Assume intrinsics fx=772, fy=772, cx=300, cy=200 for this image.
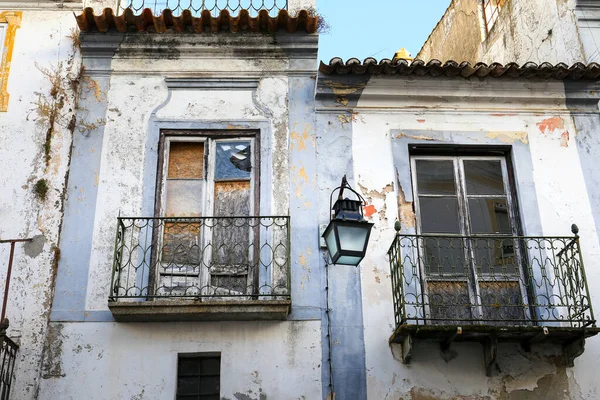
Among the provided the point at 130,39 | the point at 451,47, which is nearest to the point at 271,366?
the point at 130,39

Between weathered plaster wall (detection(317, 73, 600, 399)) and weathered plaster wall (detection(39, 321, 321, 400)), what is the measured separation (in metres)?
0.64

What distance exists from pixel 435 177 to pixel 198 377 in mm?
3137

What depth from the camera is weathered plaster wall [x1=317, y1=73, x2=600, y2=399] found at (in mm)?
6863

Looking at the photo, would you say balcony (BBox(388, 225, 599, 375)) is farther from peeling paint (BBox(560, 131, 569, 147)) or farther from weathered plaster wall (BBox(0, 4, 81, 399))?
weathered plaster wall (BBox(0, 4, 81, 399))

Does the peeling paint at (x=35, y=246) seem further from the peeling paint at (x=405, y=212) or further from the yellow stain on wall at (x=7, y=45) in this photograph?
the peeling paint at (x=405, y=212)

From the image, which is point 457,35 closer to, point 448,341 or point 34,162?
point 448,341

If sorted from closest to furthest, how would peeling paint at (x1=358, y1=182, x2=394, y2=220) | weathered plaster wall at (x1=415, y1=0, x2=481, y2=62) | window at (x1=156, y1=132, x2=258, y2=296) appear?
window at (x1=156, y1=132, x2=258, y2=296) → peeling paint at (x1=358, y1=182, x2=394, y2=220) → weathered plaster wall at (x1=415, y1=0, x2=481, y2=62)

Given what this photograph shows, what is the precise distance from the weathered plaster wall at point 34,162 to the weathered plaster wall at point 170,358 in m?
0.26

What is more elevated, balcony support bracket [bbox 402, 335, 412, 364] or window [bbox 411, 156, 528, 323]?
window [bbox 411, 156, 528, 323]

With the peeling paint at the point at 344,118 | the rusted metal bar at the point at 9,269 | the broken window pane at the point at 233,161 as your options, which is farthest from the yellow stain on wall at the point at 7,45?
the peeling paint at the point at 344,118

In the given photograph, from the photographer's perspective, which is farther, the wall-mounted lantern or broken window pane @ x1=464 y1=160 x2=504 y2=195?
broken window pane @ x1=464 y1=160 x2=504 y2=195

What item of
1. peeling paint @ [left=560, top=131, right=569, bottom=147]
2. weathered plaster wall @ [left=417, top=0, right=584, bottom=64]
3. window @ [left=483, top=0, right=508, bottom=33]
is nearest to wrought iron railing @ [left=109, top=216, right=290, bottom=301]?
peeling paint @ [left=560, top=131, right=569, bottom=147]

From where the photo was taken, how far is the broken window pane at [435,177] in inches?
311

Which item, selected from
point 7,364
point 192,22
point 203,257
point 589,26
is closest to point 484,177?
point 589,26
